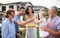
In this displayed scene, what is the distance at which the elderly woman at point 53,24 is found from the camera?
3.83 meters

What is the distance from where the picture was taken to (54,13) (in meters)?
3.86

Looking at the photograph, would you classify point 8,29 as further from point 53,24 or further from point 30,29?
point 53,24

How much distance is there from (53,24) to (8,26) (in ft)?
2.64

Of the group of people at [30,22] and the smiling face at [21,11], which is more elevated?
the smiling face at [21,11]

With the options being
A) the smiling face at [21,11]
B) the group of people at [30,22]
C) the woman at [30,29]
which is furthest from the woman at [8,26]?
the woman at [30,29]

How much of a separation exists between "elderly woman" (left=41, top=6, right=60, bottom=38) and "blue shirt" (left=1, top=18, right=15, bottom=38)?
55cm

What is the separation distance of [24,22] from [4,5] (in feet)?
1.56

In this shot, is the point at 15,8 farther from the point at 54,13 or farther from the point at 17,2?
the point at 54,13

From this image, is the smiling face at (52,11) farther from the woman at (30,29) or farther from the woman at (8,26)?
the woman at (8,26)

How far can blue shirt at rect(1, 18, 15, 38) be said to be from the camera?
394 centimetres

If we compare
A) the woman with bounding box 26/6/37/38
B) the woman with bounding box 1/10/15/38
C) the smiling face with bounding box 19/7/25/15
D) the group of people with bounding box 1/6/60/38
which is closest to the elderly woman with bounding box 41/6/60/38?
the group of people with bounding box 1/6/60/38

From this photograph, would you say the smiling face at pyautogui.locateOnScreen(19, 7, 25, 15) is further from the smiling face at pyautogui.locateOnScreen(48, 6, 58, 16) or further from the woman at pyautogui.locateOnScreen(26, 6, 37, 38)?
the smiling face at pyautogui.locateOnScreen(48, 6, 58, 16)

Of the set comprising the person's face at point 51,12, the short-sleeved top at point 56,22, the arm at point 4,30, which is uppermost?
the person's face at point 51,12

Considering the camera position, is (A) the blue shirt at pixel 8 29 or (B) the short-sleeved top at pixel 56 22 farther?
(A) the blue shirt at pixel 8 29
